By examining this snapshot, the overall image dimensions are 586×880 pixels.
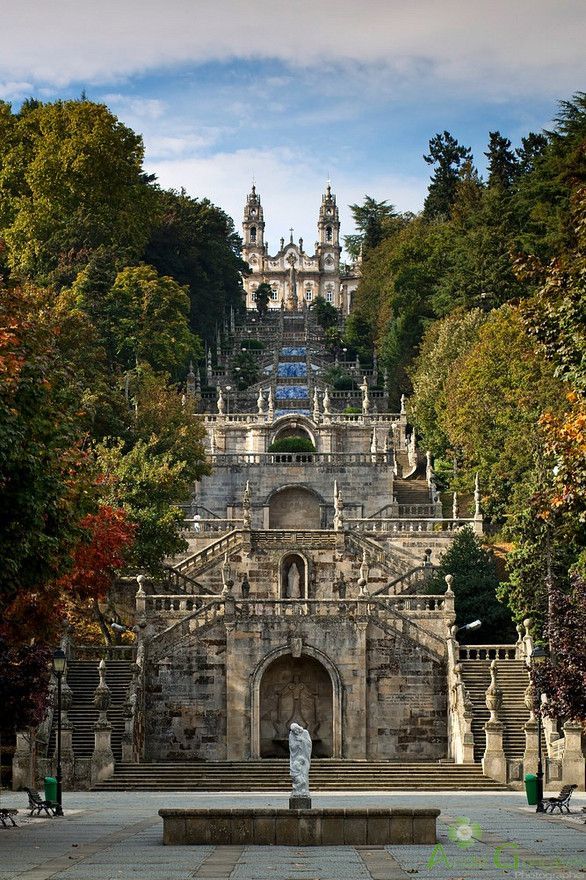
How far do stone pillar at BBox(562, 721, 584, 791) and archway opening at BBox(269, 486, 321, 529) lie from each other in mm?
30393


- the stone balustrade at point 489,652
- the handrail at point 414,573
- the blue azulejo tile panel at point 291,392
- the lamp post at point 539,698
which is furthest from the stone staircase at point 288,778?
the blue azulejo tile panel at point 291,392

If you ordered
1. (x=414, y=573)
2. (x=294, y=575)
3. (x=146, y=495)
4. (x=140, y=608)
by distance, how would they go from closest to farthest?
1. (x=140, y=608)
2. (x=414, y=573)
3. (x=146, y=495)
4. (x=294, y=575)

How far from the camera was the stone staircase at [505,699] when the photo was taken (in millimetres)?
48844

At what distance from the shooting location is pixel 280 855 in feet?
88.1

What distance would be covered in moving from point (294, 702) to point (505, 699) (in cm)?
683

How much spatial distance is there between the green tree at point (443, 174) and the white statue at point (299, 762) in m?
91.4

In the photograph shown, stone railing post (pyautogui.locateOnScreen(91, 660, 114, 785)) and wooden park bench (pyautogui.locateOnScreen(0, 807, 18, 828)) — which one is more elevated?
stone railing post (pyautogui.locateOnScreen(91, 660, 114, 785))

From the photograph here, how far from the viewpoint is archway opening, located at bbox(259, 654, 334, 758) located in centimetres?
5372

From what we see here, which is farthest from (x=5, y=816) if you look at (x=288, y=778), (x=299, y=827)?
(x=288, y=778)

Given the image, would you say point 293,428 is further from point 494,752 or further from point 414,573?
point 494,752

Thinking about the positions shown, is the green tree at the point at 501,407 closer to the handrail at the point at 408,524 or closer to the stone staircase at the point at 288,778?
the handrail at the point at 408,524

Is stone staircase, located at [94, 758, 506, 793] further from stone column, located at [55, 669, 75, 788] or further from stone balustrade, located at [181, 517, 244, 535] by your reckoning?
stone balustrade, located at [181, 517, 244, 535]

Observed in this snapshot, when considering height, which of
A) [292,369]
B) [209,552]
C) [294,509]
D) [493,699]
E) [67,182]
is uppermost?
[67,182]

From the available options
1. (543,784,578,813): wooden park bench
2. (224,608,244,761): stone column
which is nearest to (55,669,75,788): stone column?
(224,608,244,761): stone column
